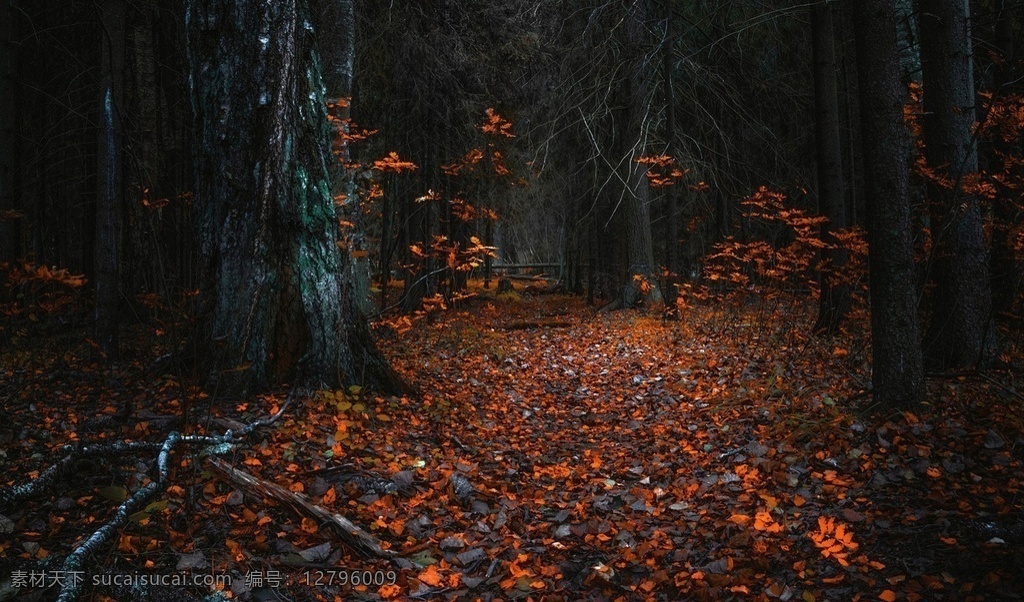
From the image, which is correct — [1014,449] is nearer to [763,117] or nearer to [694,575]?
[694,575]

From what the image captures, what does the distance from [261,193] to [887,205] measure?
5.08 metres

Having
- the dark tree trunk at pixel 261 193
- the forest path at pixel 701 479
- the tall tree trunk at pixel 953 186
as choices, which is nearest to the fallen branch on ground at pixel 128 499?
the dark tree trunk at pixel 261 193

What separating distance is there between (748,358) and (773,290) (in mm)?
3075

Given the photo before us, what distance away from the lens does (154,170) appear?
9016 mm

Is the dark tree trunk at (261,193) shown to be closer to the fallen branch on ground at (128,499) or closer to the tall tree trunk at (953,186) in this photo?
the fallen branch on ground at (128,499)

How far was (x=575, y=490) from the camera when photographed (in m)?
4.61

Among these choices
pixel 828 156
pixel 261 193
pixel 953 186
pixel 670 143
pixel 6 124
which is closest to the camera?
pixel 261 193

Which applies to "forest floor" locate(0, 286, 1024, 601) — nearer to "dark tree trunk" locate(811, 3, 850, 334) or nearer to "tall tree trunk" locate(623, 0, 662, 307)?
"dark tree trunk" locate(811, 3, 850, 334)

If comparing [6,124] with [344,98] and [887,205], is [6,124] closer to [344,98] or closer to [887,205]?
[344,98]

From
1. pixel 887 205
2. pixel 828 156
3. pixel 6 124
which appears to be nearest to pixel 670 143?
pixel 828 156

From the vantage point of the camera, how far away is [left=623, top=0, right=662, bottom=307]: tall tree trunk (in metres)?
12.4

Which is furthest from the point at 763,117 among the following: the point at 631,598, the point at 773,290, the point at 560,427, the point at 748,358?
the point at 631,598

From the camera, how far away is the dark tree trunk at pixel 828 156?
8.38 meters

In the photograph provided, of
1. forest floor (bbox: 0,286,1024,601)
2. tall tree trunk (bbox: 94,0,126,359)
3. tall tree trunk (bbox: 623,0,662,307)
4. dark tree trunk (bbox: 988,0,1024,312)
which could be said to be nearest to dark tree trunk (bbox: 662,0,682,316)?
tall tree trunk (bbox: 623,0,662,307)
